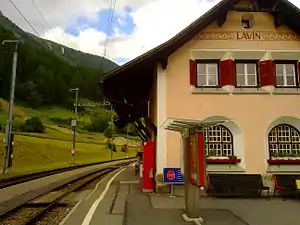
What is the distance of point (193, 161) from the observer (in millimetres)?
8859

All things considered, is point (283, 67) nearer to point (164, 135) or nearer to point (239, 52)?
point (239, 52)

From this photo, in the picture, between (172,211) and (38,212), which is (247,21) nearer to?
(172,211)

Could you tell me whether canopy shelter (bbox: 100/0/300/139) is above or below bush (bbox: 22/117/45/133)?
below

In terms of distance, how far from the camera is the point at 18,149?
4072 centimetres

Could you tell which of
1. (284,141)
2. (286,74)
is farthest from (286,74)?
(284,141)

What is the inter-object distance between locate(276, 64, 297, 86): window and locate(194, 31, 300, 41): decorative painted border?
1.05 m

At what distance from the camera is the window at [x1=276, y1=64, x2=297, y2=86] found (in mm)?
15000

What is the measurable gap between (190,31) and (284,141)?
17.4 ft

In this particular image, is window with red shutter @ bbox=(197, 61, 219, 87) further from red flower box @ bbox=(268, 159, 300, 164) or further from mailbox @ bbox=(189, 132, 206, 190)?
mailbox @ bbox=(189, 132, 206, 190)

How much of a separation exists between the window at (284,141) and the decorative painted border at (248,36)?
336 centimetres

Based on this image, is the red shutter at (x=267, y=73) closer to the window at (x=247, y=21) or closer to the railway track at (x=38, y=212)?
the window at (x=247, y=21)

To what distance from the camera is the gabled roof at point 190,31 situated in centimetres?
1389

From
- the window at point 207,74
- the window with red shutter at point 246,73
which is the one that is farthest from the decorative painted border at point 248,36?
the window at point 207,74

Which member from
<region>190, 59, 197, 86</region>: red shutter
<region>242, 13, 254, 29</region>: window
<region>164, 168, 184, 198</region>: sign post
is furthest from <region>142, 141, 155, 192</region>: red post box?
<region>242, 13, 254, 29</region>: window
